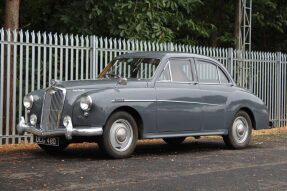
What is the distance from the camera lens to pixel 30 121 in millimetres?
9812

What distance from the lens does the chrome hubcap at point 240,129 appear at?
38.2ft

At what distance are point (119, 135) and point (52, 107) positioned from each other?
3.99ft

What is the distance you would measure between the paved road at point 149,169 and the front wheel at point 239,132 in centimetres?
23

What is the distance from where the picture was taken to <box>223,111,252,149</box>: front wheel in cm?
1155

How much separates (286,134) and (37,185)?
32.8ft

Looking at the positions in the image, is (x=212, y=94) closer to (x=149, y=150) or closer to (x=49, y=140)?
(x=149, y=150)

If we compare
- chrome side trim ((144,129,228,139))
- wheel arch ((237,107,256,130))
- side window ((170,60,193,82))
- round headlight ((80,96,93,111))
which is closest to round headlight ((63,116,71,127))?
round headlight ((80,96,93,111))

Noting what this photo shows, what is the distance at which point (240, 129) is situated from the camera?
11719 mm

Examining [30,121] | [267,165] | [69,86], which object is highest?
[69,86]

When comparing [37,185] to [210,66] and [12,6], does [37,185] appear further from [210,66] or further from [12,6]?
[12,6]

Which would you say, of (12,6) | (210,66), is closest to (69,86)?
(210,66)

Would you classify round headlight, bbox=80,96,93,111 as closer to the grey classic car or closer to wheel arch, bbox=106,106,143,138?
the grey classic car

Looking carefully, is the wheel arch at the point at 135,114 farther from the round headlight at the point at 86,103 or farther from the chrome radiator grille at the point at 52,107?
the chrome radiator grille at the point at 52,107

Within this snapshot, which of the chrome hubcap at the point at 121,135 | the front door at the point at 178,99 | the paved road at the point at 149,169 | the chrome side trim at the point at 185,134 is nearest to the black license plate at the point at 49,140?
the paved road at the point at 149,169
